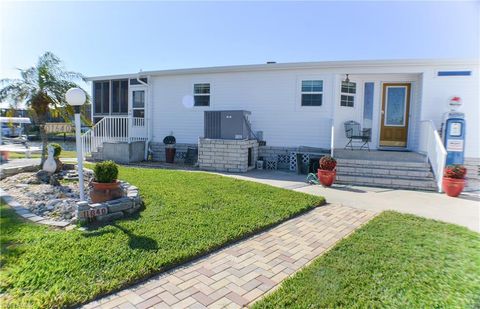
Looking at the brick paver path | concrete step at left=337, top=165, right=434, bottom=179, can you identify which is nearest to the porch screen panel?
concrete step at left=337, top=165, right=434, bottom=179

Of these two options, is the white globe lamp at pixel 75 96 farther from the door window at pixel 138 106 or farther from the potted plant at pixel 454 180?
the door window at pixel 138 106

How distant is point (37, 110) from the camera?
23.7 feet

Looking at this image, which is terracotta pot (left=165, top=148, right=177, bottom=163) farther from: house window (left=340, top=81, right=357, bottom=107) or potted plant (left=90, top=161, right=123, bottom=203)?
potted plant (left=90, top=161, right=123, bottom=203)

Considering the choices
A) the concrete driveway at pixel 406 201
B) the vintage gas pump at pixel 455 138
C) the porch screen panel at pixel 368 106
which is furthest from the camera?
the porch screen panel at pixel 368 106

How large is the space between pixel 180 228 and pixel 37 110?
581 centimetres

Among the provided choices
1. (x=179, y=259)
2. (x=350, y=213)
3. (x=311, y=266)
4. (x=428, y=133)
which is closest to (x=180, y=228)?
(x=179, y=259)

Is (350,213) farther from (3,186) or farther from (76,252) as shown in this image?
(3,186)

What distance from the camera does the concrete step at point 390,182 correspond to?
7035 mm

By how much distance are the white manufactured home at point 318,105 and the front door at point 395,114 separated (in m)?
0.03

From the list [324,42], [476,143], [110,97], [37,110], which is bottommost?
[476,143]

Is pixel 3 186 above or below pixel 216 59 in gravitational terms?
below

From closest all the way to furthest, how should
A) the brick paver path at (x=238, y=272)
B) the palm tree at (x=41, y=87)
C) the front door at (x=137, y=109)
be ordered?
the brick paver path at (x=238, y=272) < the palm tree at (x=41, y=87) < the front door at (x=137, y=109)

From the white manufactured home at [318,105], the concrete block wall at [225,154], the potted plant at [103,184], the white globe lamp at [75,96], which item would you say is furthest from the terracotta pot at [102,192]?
the white manufactured home at [318,105]

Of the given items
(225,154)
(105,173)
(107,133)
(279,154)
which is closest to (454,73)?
(279,154)
